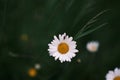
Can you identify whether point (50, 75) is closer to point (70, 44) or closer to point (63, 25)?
point (63, 25)

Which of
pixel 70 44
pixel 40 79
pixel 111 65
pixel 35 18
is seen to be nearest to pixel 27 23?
pixel 35 18

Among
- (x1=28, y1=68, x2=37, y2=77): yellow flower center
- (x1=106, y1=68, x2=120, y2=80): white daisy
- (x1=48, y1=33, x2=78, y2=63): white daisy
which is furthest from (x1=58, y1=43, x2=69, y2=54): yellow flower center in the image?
(x1=28, y1=68, x2=37, y2=77): yellow flower center

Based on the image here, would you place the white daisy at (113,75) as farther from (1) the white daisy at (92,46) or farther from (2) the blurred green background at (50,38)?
(1) the white daisy at (92,46)

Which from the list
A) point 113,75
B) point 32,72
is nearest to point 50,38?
point 32,72

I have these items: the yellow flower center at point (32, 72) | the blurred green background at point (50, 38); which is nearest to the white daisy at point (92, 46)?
the blurred green background at point (50, 38)

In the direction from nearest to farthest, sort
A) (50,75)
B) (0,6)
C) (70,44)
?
(70,44), (50,75), (0,6)

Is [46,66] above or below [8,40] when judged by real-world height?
below

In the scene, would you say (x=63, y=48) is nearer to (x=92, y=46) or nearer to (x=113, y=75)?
(x=113, y=75)
